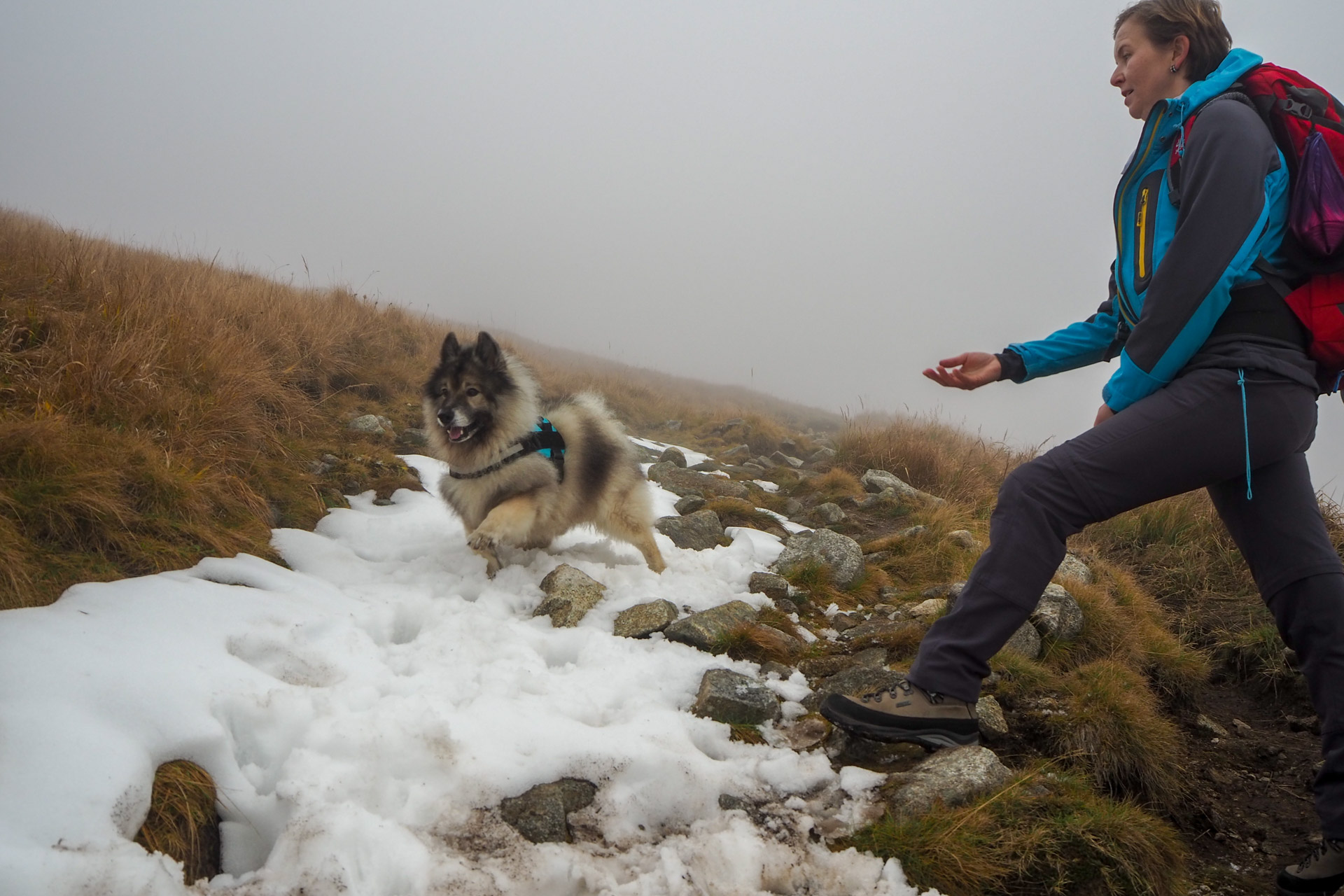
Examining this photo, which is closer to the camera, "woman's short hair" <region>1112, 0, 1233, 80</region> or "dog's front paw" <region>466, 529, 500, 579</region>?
"woman's short hair" <region>1112, 0, 1233, 80</region>

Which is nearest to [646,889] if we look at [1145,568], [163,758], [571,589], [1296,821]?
[163,758]

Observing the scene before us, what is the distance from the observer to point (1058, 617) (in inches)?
152

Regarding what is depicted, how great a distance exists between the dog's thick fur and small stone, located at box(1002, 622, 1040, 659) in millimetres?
2257

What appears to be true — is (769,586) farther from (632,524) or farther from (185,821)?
(185,821)

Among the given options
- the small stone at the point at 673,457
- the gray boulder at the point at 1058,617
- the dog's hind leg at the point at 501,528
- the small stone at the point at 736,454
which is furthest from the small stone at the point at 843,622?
the small stone at the point at 736,454

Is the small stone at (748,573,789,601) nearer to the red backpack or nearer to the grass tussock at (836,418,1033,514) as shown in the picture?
the red backpack

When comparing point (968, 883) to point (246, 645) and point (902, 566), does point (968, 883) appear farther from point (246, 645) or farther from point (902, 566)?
point (902, 566)

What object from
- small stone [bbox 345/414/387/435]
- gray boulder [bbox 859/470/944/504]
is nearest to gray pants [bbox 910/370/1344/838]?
gray boulder [bbox 859/470/944/504]

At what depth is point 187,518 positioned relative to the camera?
3.45 m

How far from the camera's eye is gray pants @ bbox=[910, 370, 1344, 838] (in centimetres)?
228

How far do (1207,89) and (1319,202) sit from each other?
55 cm

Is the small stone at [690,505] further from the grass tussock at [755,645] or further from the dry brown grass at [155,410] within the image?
the grass tussock at [755,645]

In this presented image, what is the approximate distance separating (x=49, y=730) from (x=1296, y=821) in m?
4.55

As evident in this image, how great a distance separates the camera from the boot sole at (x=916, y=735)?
262cm
